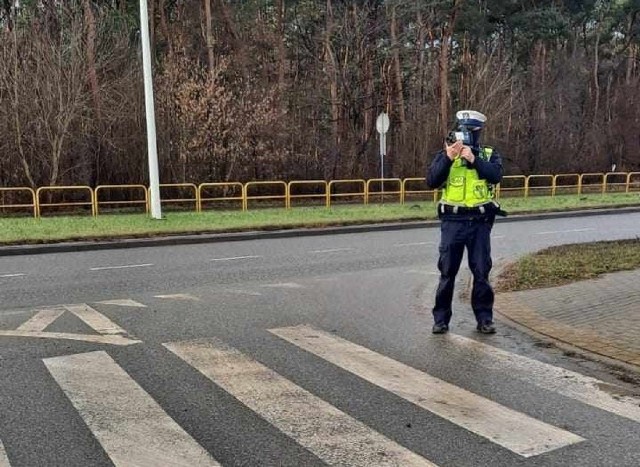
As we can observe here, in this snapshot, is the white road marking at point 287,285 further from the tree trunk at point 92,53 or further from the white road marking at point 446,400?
the tree trunk at point 92,53

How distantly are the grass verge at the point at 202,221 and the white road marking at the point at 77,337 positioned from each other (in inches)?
303

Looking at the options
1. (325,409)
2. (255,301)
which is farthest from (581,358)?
(255,301)

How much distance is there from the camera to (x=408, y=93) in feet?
132

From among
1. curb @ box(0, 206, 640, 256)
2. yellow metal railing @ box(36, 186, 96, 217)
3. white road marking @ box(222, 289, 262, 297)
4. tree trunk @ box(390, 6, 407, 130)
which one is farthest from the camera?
tree trunk @ box(390, 6, 407, 130)

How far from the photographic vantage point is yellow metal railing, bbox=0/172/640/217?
2020 cm

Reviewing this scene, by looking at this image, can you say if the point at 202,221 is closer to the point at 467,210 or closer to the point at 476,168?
the point at 467,210

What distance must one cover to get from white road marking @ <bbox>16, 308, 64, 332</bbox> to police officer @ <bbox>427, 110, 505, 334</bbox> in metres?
4.10

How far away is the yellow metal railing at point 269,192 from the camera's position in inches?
795

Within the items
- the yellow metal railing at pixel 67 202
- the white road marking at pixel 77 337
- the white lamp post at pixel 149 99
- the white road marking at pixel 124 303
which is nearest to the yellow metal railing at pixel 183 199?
the yellow metal railing at pixel 67 202

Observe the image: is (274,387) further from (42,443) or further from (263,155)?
(263,155)

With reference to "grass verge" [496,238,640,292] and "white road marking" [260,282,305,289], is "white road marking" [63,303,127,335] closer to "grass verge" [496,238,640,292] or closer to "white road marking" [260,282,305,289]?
"white road marking" [260,282,305,289]

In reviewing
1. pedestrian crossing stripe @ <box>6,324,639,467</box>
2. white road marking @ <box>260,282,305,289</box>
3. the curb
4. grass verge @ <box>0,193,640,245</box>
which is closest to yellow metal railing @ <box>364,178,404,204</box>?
grass verge @ <box>0,193,640,245</box>

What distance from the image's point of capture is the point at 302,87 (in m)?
34.1

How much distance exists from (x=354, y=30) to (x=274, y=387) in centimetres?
3101
